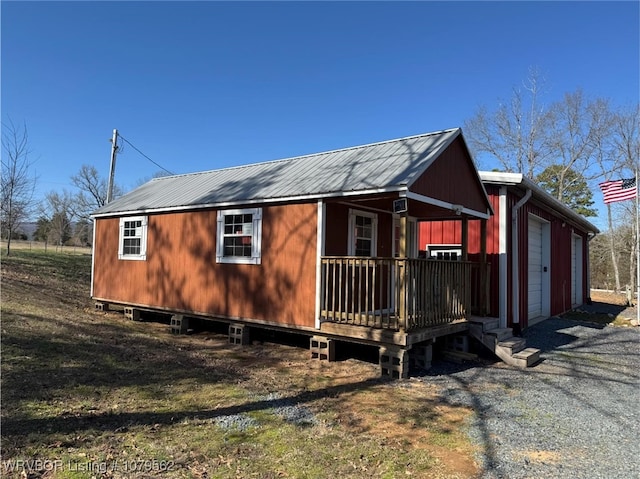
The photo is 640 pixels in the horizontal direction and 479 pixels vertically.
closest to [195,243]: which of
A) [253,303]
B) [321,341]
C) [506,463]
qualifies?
[253,303]

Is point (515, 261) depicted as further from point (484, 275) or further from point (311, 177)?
point (311, 177)

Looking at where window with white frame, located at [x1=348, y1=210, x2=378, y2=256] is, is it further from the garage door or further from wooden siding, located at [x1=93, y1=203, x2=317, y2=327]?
the garage door

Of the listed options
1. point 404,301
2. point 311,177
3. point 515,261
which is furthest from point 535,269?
point 311,177

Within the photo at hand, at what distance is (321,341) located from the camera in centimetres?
749

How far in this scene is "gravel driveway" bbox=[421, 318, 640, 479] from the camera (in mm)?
3863

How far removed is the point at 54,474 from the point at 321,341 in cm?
461

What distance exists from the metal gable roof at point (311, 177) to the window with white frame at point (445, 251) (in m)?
3.69

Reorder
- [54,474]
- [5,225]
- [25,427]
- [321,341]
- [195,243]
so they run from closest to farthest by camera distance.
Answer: [54,474]
[25,427]
[321,341]
[195,243]
[5,225]

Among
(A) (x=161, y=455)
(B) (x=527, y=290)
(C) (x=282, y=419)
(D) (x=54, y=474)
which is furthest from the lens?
(B) (x=527, y=290)

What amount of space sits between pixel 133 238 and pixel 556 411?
9.89 meters

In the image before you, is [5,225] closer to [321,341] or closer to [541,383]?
[321,341]

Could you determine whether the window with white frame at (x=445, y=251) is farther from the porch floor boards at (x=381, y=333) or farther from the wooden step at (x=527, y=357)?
the porch floor boards at (x=381, y=333)

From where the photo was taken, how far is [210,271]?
926cm

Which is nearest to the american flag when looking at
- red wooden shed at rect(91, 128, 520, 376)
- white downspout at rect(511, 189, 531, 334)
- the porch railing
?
white downspout at rect(511, 189, 531, 334)
